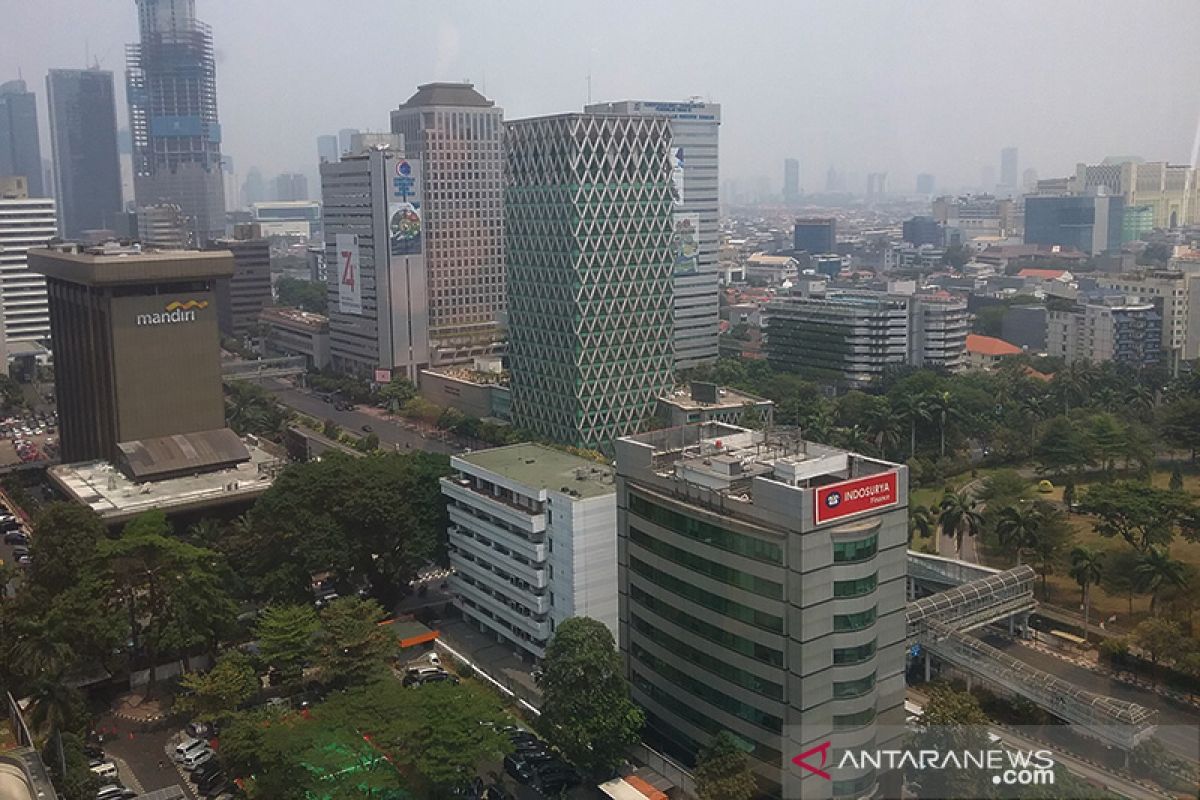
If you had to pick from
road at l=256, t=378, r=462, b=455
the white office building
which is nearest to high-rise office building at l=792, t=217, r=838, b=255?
road at l=256, t=378, r=462, b=455

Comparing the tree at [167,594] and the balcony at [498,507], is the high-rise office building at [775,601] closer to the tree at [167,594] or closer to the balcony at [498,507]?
the balcony at [498,507]

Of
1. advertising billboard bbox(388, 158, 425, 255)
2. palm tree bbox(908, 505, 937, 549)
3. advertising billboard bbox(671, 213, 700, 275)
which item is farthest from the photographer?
advertising billboard bbox(671, 213, 700, 275)

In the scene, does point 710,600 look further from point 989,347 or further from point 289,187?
point 289,187

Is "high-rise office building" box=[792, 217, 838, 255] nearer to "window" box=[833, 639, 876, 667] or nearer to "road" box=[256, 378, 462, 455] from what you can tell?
"road" box=[256, 378, 462, 455]

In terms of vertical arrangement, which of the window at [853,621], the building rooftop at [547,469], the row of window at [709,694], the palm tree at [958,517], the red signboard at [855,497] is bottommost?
the row of window at [709,694]

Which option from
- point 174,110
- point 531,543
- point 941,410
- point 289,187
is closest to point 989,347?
point 941,410

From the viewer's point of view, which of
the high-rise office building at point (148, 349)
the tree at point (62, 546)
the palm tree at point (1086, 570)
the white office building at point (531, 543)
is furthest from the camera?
the high-rise office building at point (148, 349)

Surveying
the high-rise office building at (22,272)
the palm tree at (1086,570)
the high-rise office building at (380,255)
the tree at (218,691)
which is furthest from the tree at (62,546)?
the high-rise office building at (22,272)
